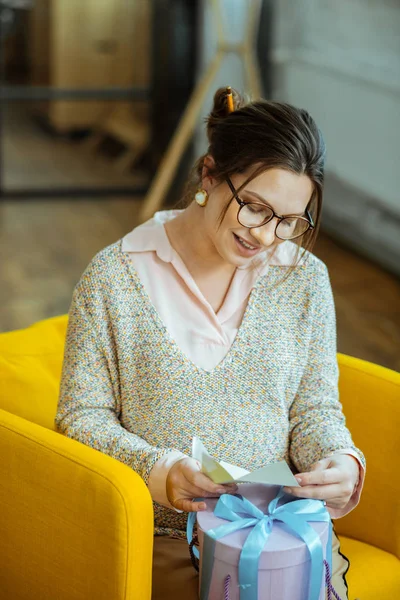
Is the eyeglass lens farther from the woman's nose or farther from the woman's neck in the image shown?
the woman's neck

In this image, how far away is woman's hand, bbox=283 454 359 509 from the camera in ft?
4.17

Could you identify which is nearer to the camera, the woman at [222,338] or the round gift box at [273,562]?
the round gift box at [273,562]

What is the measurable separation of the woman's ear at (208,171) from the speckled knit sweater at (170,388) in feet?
0.58

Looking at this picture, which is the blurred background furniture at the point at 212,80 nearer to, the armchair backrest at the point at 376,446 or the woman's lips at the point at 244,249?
the armchair backrest at the point at 376,446

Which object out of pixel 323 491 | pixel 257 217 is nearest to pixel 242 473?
pixel 323 491

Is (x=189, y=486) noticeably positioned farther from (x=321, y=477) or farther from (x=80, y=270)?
(x=80, y=270)

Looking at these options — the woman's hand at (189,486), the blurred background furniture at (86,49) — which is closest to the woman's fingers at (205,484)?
the woman's hand at (189,486)

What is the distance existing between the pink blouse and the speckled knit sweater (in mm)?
17

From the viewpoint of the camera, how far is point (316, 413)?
4.81ft

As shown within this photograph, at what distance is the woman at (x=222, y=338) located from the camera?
4.35 ft

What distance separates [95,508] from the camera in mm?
1229

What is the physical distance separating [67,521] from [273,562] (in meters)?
0.31

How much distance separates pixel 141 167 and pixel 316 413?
13.0 ft

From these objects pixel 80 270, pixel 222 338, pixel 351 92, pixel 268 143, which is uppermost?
pixel 268 143
